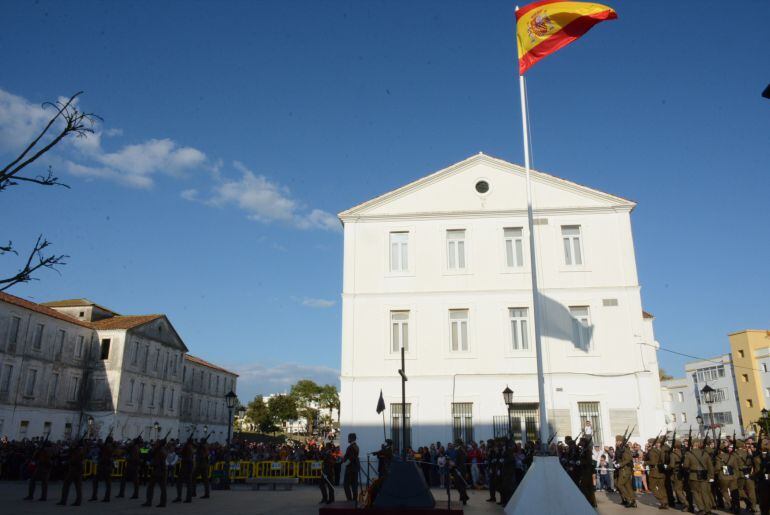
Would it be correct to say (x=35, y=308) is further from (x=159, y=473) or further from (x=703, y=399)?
(x=703, y=399)

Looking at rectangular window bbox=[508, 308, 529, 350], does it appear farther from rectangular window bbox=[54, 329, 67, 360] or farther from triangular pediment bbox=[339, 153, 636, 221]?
rectangular window bbox=[54, 329, 67, 360]

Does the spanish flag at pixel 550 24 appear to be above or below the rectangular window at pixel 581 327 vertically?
above

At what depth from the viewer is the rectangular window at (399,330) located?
24.1m

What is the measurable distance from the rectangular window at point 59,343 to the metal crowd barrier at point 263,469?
2532 cm

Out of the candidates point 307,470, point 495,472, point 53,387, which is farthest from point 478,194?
point 53,387

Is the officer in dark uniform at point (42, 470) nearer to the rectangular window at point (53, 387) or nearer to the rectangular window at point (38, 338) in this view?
the rectangular window at point (38, 338)

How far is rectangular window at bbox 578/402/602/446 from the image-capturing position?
22.6m

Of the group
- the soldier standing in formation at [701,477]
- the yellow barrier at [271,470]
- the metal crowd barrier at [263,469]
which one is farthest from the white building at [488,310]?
the soldier standing in formation at [701,477]

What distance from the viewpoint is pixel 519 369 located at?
23406 millimetres

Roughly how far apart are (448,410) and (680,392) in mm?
62036

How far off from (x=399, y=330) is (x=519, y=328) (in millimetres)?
5020

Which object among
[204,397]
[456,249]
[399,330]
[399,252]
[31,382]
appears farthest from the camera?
[204,397]

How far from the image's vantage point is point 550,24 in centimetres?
1503

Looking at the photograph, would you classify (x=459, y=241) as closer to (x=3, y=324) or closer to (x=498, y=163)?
(x=498, y=163)
